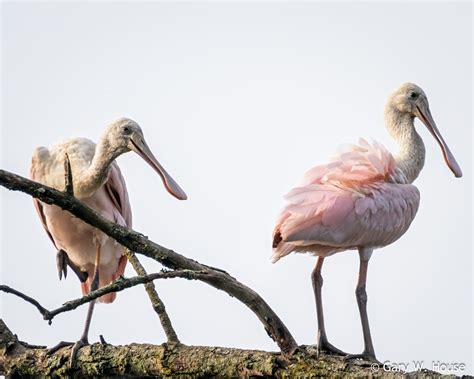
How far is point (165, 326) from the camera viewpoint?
718cm

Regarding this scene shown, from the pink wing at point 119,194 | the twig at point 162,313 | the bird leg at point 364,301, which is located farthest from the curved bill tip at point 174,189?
the twig at point 162,313

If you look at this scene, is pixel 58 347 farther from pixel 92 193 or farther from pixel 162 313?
pixel 92 193

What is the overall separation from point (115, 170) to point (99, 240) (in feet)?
2.53

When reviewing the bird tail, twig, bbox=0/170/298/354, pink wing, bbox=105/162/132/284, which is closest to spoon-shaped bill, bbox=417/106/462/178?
pink wing, bbox=105/162/132/284

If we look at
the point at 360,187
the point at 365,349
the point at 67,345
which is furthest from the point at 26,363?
the point at 360,187

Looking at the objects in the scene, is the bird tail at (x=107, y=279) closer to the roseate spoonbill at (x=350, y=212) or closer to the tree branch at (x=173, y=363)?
the roseate spoonbill at (x=350, y=212)

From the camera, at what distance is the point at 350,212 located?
851 cm

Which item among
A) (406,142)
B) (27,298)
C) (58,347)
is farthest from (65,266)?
(27,298)

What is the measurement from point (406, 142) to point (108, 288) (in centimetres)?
513

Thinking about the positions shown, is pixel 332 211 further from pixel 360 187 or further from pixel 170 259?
pixel 170 259

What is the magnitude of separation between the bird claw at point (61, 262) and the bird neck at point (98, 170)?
1293 mm

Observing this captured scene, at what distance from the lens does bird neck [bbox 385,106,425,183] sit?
9727 mm

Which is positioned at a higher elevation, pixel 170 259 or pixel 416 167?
pixel 416 167

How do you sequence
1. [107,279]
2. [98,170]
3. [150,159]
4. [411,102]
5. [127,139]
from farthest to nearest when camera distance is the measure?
[107,279]
[411,102]
[98,170]
[127,139]
[150,159]
